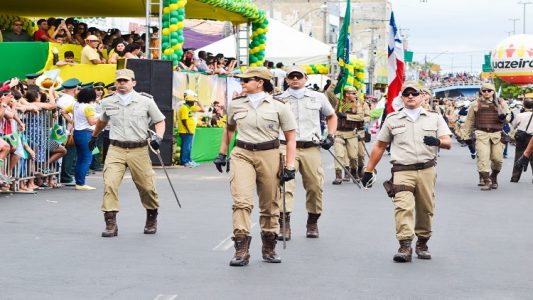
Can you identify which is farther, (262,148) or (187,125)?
(187,125)

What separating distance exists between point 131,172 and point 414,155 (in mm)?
3313

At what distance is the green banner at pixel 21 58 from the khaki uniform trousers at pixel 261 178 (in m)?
14.2

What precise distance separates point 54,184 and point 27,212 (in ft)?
13.6

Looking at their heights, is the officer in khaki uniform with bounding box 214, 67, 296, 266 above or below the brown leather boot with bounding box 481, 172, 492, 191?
above

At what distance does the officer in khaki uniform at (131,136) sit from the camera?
1303 cm

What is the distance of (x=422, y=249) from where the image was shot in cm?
1141

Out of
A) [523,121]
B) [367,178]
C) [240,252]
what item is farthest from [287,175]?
[523,121]

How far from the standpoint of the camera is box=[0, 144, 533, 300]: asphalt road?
30.7 ft

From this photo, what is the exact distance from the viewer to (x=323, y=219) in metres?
14.9

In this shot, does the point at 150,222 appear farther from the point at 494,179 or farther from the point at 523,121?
the point at 523,121

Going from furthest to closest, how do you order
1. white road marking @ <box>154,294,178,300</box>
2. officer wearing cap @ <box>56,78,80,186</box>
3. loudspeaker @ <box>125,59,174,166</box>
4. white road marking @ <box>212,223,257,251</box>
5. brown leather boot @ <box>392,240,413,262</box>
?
1. loudspeaker @ <box>125,59,174,166</box>
2. officer wearing cap @ <box>56,78,80,186</box>
3. white road marking @ <box>212,223,257,251</box>
4. brown leather boot @ <box>392,240,413,262</box>
5. white road marking @ <box>154,294,178,300</box>

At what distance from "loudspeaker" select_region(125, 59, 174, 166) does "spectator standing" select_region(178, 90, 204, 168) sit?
2.24ft

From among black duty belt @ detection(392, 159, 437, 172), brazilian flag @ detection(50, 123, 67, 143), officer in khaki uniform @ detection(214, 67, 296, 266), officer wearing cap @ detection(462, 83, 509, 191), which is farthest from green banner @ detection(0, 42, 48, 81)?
black duty belt @ detection(392, 159, 437, 172)

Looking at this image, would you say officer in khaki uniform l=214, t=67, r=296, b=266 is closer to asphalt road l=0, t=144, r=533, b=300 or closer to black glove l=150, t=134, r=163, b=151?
asphalt road l=0, t=144, r=533, b=300
